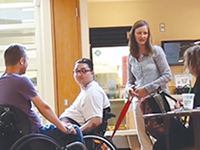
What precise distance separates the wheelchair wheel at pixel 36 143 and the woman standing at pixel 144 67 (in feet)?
2.85

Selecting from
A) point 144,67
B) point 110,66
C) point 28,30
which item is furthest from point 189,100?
point 110,66

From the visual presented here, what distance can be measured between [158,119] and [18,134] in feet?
3.12

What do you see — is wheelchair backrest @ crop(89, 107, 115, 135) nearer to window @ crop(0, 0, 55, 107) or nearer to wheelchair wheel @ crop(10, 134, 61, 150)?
wheelchair wheel @ crop(10, 134, 61, 150)

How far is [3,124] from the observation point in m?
2.42

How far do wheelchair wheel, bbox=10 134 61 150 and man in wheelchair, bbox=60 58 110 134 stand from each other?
490mm

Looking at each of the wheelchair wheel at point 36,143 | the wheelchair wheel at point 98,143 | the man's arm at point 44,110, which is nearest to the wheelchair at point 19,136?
the wheelchair wheel at point 36,143

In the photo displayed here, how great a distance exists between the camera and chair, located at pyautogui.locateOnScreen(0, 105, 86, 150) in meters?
2.43

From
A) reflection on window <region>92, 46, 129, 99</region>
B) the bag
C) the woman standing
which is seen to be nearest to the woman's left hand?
the woman standing

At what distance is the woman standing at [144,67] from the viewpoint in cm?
307

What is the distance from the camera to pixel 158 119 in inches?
98.3

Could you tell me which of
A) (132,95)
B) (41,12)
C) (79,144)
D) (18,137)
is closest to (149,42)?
(132,95)

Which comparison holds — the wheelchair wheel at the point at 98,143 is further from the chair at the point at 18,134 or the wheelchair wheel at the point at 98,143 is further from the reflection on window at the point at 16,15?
the reflection on window at the point at 16,15

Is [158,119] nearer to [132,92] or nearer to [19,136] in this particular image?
[132,92]

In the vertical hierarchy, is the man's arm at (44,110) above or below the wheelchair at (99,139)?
above
